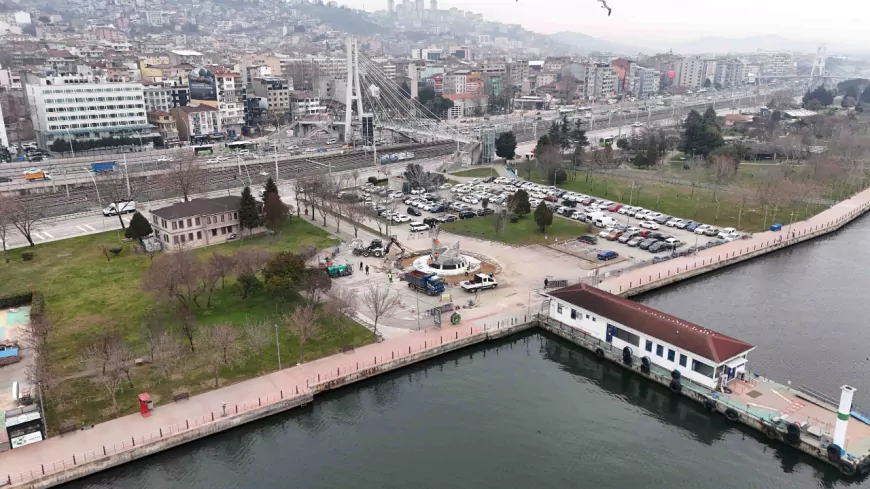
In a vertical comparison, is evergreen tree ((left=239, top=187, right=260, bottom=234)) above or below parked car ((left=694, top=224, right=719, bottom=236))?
above

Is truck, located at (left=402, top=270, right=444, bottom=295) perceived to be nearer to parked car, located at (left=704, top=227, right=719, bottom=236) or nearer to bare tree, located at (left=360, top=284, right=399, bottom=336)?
bare tree, located at (left=360, top=284, right=399, bottom=336)

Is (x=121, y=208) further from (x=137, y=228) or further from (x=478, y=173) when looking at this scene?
(x=478, y=173)

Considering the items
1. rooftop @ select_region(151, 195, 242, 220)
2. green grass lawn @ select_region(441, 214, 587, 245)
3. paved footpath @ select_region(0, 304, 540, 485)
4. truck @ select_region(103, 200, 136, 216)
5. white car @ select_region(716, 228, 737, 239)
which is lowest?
paved footpath @ select_region(0, 304, 540, 485)

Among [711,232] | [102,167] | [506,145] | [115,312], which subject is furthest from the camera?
[506,145]

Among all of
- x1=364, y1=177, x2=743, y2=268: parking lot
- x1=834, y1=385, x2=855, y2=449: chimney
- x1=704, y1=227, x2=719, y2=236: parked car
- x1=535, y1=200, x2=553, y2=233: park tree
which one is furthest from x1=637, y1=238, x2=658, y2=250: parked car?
x1=834, y1=385, x2=855, y2=449: chimney

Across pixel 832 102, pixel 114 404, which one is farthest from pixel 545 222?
pixel 832 102

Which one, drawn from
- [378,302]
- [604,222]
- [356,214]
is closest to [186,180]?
[356,214]

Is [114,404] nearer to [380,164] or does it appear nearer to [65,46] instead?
[380,164]
